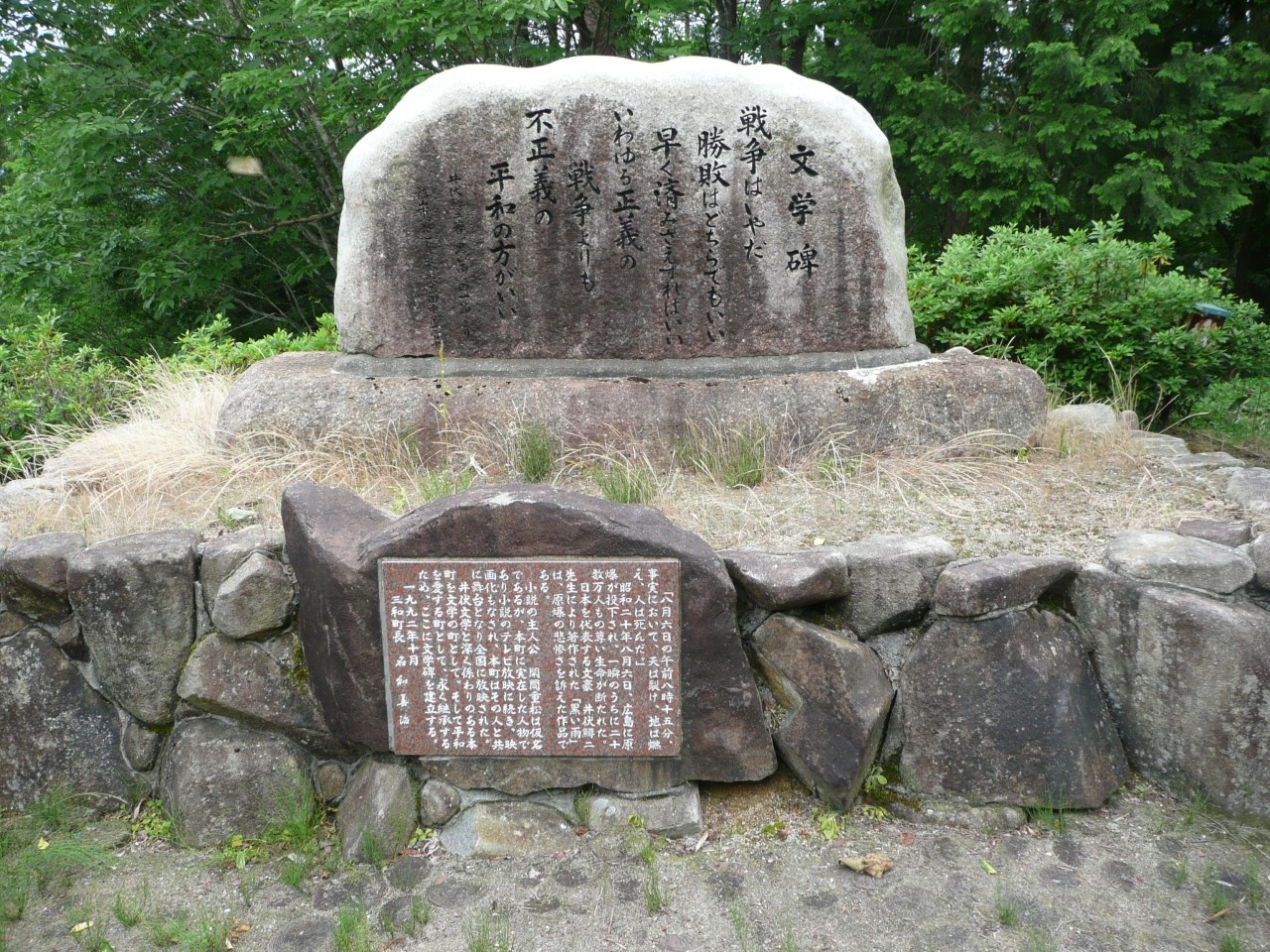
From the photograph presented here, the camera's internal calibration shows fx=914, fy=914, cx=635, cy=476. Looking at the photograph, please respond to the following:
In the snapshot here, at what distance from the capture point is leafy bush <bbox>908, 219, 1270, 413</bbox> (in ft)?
17.2

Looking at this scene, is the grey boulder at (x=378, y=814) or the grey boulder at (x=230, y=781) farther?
the grey boulder at (x=230, y=781)

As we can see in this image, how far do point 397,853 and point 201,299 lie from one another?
8185 mm

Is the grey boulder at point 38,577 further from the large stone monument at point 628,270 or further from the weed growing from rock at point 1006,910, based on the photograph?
the weed growing from rock at point 1006,910

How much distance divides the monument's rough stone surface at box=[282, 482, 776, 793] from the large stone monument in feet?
3.95

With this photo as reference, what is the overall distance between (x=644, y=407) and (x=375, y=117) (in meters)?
5.45

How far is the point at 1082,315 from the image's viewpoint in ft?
17.2

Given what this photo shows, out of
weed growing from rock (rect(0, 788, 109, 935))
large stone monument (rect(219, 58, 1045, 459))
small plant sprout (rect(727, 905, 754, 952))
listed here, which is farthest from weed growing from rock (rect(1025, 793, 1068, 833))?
weed growing from rock (rect(0, 788, 109, 935))

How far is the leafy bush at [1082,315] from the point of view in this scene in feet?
17.2

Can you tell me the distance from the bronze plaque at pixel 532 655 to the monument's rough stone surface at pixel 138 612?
705mm

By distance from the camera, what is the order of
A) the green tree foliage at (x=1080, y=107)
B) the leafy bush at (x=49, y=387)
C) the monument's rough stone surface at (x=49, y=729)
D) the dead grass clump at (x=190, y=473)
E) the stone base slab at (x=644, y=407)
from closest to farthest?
the monument's rough stone surface at (x=49, y=729)
the dead grass clump at (x=190, y=473)
the stone base slab at (x=644, y=407)
the leafy bush at (x=49, y=387)
the green tree foliage at (x=1080, y=107)

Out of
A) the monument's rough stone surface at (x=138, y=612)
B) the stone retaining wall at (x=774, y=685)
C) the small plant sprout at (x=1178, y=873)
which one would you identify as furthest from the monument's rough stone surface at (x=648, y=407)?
the small plant sprout at (x=1178, y=873)

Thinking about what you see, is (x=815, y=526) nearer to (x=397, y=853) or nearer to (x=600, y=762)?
(x=600, y=762)

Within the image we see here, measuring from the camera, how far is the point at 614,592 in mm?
2703

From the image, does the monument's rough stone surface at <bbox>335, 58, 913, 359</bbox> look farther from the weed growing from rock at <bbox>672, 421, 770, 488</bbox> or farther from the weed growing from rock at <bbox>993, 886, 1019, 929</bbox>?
the weed growing from rock at <bbox>993, 886, 1019, 929</bbox>
